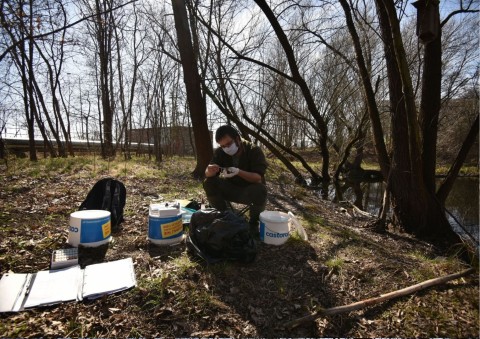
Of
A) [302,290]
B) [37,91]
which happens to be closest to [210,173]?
[302,290]

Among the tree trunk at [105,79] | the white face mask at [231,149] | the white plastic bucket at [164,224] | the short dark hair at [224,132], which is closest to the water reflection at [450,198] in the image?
the white face mask at [231,149]

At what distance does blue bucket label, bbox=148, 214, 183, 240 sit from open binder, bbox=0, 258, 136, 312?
46 cm

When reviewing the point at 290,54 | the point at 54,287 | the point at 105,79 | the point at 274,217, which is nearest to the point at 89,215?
the point at 54,287

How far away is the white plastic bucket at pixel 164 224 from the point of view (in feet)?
8.63

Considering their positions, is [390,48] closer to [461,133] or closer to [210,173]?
[210,173]

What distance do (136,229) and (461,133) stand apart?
14.1 metres

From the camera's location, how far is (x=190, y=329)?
5.67 feet

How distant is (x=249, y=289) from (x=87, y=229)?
163 centimetres

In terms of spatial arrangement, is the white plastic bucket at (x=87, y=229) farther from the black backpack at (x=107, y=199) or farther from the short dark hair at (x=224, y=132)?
the short dark hair at (x=224, y=132)

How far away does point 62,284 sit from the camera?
198 cm

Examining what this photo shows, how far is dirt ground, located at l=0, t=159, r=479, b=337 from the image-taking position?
67.7 inches

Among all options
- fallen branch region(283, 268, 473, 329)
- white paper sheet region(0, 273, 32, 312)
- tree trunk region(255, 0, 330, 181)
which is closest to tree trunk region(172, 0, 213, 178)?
tree trunk region(255, 0, 330, 181)

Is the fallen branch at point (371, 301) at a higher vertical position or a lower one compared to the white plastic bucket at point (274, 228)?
lower

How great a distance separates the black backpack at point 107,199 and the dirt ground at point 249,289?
0.21 m
